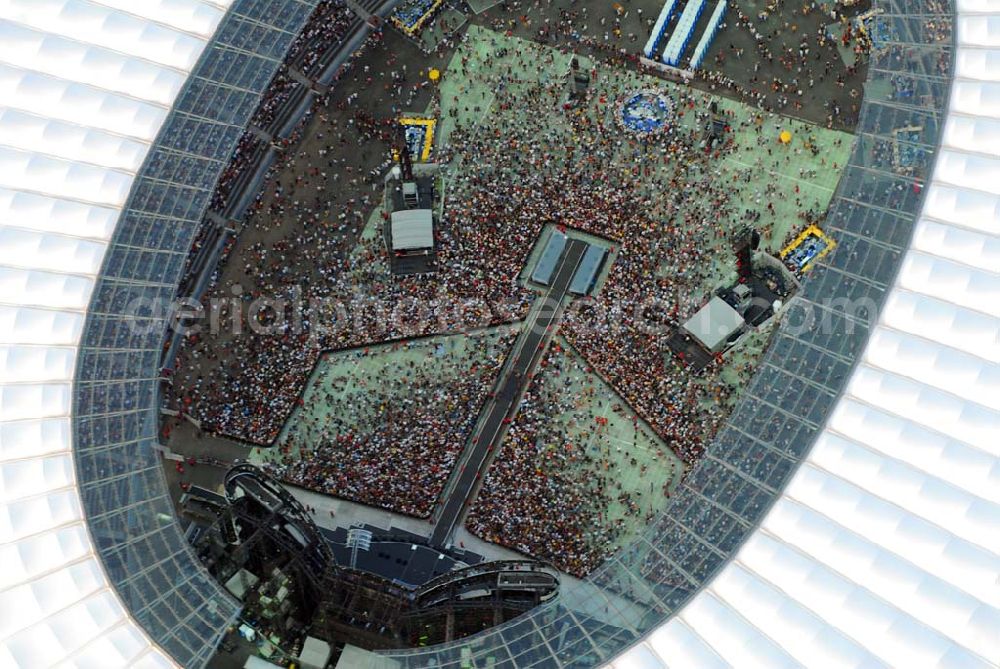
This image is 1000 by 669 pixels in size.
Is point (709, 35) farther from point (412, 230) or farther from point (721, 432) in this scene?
point (721, 432)

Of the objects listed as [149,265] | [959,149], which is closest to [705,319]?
[959,149]

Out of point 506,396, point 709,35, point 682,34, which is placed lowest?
point 506,396

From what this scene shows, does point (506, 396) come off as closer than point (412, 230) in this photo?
Yes

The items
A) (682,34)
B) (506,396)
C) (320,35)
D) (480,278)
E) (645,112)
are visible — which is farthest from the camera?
(320,35)

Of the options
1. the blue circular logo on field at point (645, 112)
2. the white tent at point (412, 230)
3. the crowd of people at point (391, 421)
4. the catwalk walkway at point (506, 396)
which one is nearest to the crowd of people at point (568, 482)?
the catwalk walkway at point (506, 396)

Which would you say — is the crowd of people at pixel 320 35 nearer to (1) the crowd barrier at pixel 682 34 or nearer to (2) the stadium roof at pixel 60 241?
(2) the stadium roof at pixel 60 241

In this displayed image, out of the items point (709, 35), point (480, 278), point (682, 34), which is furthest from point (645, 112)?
point (480, 278)
